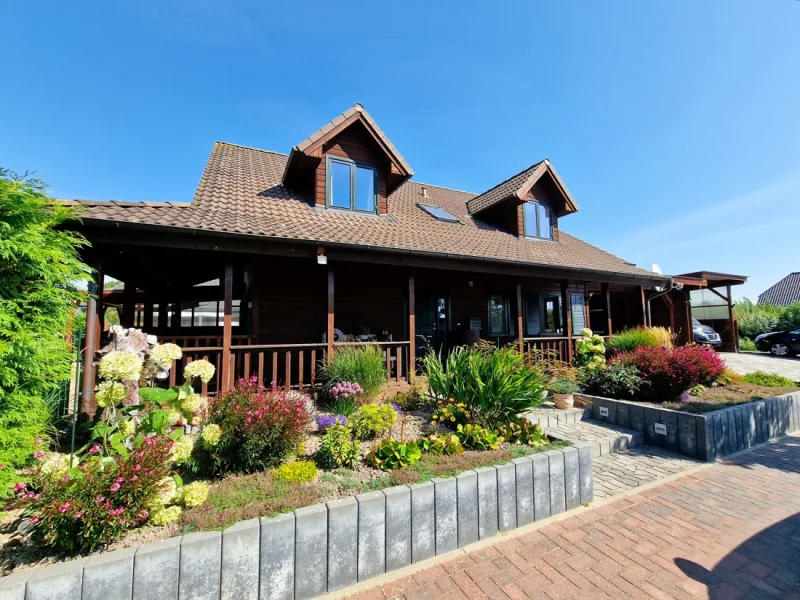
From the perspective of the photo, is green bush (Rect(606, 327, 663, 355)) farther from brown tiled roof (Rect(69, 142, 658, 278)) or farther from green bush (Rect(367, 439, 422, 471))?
green bush (Rect(367, 439, 422, 471))

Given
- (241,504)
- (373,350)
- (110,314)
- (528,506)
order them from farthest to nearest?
(110,314) < (373,350) < (528,506) < (241,504)

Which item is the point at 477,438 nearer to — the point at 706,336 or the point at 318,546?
the point at 318,546

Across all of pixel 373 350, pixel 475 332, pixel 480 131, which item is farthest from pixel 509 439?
pixel 480 131

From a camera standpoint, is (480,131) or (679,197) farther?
(679,197)

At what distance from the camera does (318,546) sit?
2332mm

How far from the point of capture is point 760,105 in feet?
25.6

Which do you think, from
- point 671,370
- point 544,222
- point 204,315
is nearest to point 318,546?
point 671,370

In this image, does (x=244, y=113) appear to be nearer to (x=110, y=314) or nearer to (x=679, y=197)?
(x=679, y=197)

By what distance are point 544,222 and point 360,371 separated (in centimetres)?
921

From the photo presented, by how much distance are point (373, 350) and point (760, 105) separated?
10.3m

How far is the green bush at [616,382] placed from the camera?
6.14 meters

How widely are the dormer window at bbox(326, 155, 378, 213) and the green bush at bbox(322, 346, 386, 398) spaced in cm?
423

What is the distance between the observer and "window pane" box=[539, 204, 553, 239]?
11.6 metres

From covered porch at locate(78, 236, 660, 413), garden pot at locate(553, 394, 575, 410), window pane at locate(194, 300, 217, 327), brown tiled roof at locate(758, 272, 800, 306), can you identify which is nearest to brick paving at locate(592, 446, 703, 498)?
garden pot at locate(553, 394, 575, 410)
